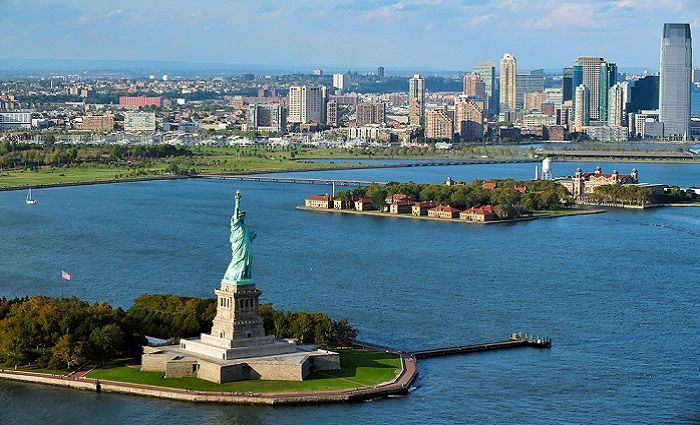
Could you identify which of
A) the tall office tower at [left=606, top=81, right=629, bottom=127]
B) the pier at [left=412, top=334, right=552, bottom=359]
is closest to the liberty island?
the pier at [left=412, top=334, right=552, bottom=359]

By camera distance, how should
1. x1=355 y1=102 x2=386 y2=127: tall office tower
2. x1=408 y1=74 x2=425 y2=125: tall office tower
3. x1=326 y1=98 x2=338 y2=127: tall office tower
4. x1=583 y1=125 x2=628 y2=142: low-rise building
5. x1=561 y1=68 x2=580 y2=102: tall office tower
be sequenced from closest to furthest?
x1=583 y1=125 x2=628 y2=142: low-rise building, x1=355 y1=102 x2=386 y2=127: tall office tower, x1=408 y1=74 x2=425 y2=125: tall office tower, x1=326 y1=98 x2=338 y2=127: tall office tower, x1=561 y1=68 x2=580 y2=102: tall office tower

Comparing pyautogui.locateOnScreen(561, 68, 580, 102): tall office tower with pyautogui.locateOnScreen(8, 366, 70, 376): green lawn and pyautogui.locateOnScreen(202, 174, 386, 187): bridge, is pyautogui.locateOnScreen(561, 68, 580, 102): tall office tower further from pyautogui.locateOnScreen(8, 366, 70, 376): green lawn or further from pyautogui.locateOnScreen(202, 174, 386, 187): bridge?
pyautogui.locateOnScreen(8, 366, 70, 376): green lawn

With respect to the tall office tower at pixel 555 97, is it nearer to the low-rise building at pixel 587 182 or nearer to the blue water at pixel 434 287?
the low-rise building at pixel 587 182

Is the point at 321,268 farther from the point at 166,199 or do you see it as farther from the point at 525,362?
the point at 166,199

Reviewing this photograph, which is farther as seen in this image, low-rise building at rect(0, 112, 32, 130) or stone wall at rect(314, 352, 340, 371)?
low-rise building at rect(0, 112, 32, 130)

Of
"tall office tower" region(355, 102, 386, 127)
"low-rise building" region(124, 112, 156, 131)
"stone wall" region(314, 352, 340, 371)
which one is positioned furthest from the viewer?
"tall office tower" region(355, 102, 386, 127)

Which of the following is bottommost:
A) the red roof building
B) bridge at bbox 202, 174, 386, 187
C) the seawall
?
the seawall

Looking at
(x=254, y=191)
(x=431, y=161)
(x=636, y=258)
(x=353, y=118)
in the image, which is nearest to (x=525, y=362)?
(x=636, y=258)

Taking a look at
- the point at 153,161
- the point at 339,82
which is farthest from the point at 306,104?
the point at 339,82

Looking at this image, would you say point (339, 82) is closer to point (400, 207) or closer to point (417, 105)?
point (417, 105)
